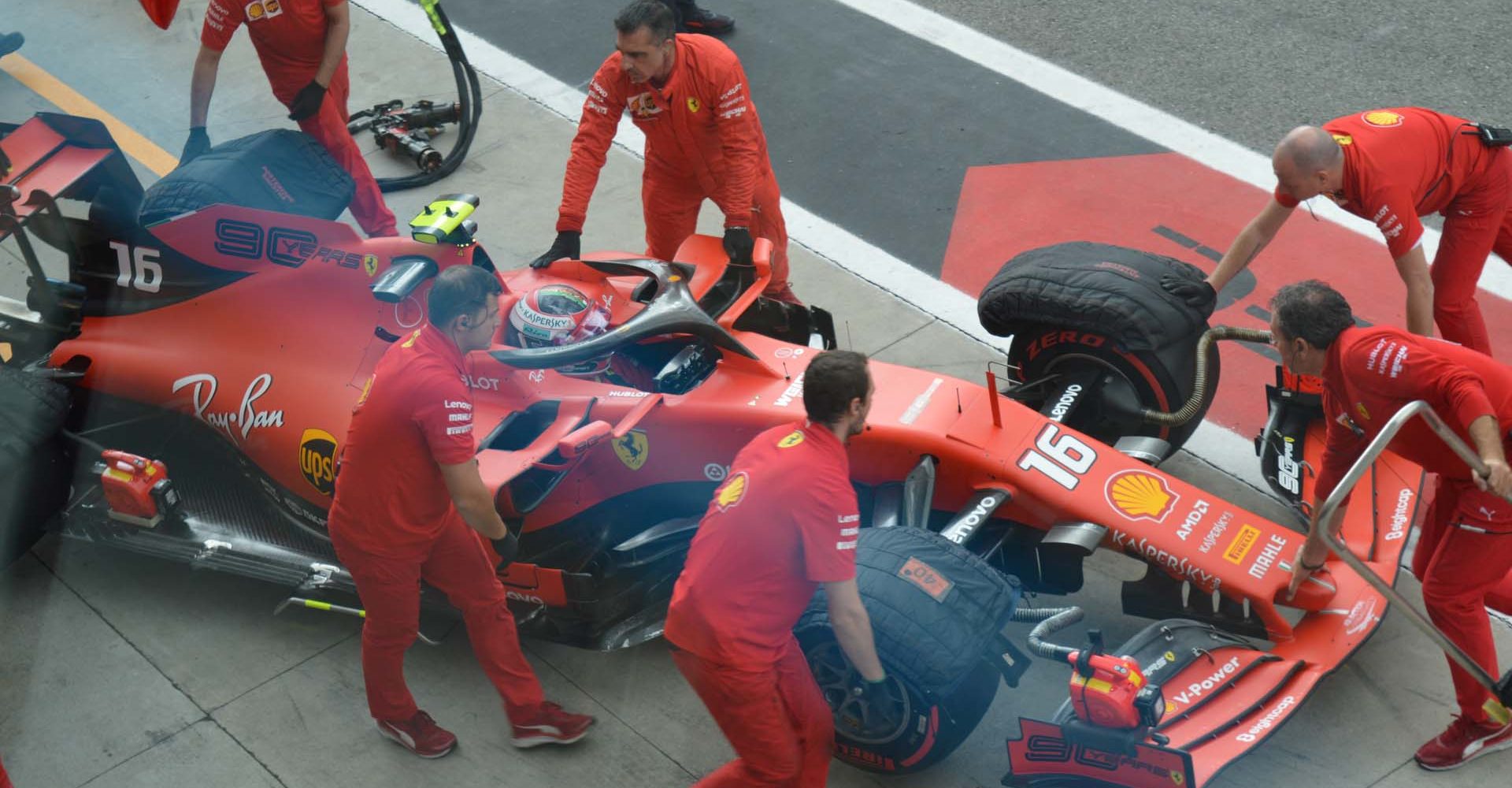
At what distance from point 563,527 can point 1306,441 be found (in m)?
2.67

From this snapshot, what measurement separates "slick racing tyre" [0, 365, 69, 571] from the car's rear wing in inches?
24.9

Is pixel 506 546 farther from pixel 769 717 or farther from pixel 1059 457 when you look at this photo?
pixel 1059 457

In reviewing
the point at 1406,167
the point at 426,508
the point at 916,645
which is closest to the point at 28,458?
the point at 426,508

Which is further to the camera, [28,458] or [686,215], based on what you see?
[686,215]

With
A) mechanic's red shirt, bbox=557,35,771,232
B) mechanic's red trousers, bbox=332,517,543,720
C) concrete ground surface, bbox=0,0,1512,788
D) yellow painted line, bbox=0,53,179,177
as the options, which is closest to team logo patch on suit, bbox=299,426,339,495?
A: concrete ground surface, bbox=0,0,1512,788

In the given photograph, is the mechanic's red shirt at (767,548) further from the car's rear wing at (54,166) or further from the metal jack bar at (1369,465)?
the car's rear wing at (54,166)

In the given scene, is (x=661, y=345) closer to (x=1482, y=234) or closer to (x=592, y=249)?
(x=592, y=249)

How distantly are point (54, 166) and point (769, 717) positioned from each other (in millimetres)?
3837

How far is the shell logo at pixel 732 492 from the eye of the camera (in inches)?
153

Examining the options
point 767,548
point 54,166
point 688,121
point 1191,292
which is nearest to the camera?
point 767,548

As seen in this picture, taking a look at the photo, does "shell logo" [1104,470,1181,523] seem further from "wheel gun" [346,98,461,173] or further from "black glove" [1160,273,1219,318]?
"wheel gun" [346,98,461,173]

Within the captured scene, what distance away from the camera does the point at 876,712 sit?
14.5 ft

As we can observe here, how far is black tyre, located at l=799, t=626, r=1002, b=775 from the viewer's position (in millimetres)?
4301

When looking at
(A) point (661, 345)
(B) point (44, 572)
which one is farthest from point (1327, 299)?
(B) point (44, 572)
